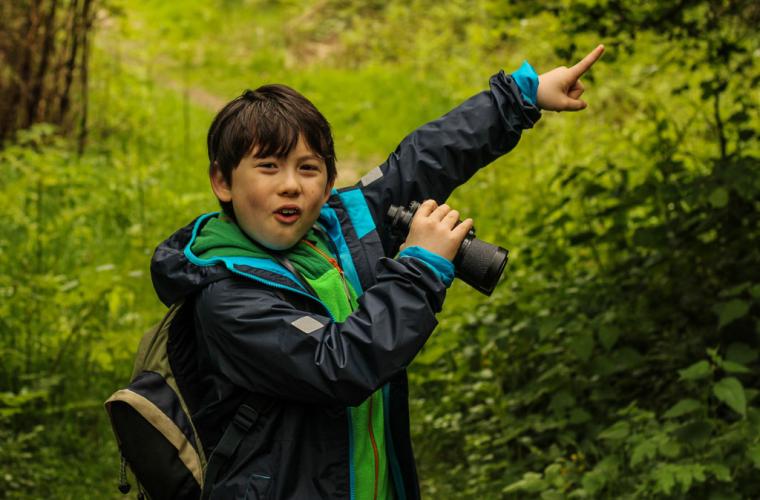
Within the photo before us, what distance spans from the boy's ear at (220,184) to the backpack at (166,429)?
25 cm

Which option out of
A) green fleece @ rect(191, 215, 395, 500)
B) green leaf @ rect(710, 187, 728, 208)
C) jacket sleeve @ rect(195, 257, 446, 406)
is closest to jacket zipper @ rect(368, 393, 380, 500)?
green fleece @ rect(191, 215, 395, 500)

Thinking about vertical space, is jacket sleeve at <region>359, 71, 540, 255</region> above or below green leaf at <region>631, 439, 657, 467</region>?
above

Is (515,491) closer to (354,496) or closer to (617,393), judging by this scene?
(617,393)

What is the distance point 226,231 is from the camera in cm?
228

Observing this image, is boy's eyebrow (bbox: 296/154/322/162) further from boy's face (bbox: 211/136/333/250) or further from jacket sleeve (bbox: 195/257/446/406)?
jacket sleeve (bbox: 195/257/446/406)

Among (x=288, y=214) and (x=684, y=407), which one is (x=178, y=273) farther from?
(x=684, y=407)

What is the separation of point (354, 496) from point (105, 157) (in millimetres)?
6528

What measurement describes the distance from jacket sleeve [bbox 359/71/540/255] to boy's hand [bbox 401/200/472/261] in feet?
1.21

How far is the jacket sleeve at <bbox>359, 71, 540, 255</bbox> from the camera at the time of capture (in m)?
2.56

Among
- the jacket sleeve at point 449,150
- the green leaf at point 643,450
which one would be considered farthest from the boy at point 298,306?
the green leaf at point 643,450

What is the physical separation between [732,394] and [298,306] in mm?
1682

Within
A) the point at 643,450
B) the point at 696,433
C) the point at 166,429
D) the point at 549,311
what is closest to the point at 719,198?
the point at 549,311

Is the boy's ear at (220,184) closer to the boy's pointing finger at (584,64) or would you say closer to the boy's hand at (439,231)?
the boy's hand at (439,231)

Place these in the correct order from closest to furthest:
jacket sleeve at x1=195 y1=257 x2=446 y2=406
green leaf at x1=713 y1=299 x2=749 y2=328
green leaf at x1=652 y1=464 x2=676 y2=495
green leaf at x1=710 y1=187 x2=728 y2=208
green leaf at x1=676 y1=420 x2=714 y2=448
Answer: jacket sleeve at x1=195 y1=257 x2=446 y2=406
green leaf at x1=652 y1=464 x2=676 y2=495
green leaf at x1=676 y1=420 x2=714 y2=448
green leaf at x1=713 y1=299 x2=749 y2=328
green leaf at x1=710 y1=187 x2=728 y2=208
